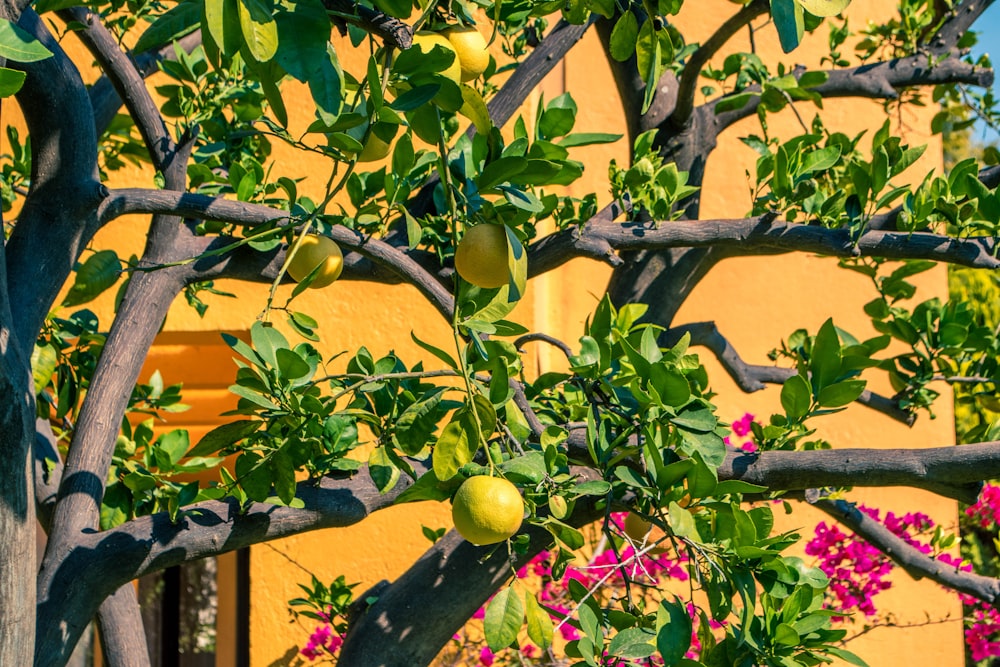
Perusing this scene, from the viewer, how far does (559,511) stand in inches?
62.4

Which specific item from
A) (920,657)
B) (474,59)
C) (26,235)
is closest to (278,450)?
(26,235)

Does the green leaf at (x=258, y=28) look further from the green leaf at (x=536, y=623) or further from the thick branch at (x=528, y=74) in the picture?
the thick branch at (x=528, y=74)

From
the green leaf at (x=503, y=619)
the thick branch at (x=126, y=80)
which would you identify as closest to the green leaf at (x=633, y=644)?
the green leaf at (x=503, y=619)

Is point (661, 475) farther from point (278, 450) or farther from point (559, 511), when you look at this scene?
point (278, 450)

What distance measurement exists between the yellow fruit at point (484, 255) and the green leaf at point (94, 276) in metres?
1.14

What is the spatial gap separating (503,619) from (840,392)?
677 millimetres

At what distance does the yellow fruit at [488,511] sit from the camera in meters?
1.32

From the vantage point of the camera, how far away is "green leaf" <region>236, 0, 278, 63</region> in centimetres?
88

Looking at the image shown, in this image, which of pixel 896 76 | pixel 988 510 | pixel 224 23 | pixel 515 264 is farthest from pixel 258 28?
pixel 988 510

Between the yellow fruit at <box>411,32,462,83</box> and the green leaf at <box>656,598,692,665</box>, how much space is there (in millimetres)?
756

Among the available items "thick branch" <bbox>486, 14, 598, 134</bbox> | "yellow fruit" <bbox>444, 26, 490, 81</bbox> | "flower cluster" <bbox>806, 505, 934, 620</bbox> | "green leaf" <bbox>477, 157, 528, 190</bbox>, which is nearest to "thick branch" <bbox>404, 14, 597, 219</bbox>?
"thick branch" <bbox>486, 14, 598, 134</bbox>

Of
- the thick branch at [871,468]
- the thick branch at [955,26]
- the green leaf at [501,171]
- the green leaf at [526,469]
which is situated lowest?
the green leaf at [526,469]

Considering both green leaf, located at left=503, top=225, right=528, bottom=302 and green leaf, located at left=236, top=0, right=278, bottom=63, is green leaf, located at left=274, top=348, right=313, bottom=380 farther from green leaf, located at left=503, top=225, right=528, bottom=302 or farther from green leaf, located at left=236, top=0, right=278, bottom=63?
green leaf, located at left=236, top=0, right=278, bottom=63

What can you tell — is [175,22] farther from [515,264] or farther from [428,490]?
[428,490]
